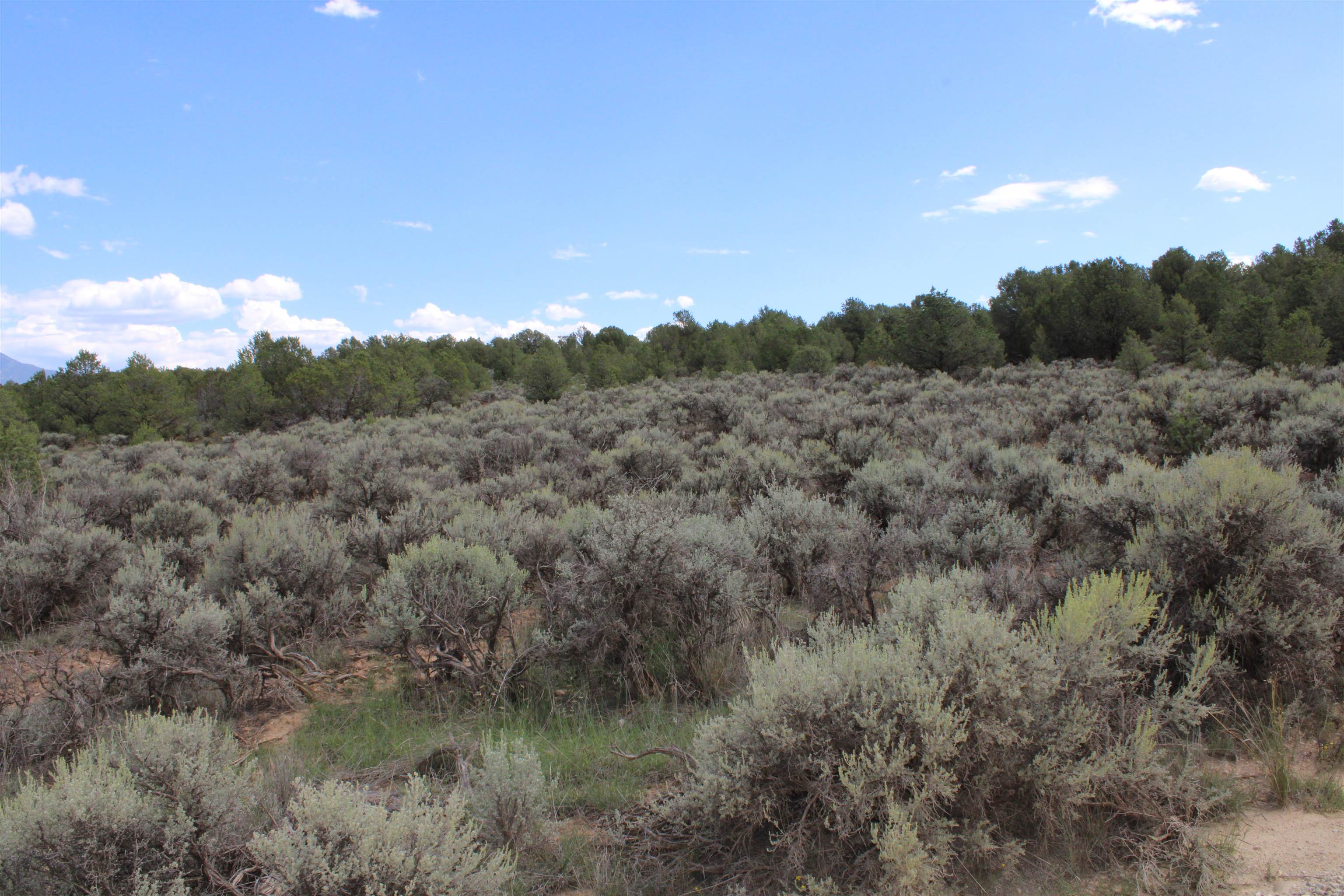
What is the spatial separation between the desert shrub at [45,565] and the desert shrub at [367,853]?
563 centimetres

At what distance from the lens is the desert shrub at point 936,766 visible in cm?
271

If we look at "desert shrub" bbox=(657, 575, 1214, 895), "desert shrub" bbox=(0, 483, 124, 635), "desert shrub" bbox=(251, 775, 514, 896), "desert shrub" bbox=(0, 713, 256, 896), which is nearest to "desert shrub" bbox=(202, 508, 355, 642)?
"desert shrub" bbox=(0, 483, 124, 635)

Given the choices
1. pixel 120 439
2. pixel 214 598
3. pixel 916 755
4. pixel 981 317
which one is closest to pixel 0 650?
pixel 214 598

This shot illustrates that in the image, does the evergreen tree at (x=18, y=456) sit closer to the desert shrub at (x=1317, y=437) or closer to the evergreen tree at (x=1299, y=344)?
the desert shrub at (x=1317, y=437)

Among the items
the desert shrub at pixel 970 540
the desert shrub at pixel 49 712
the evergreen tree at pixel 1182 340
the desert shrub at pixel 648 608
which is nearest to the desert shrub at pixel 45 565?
the desert shrub at pixel 49 712

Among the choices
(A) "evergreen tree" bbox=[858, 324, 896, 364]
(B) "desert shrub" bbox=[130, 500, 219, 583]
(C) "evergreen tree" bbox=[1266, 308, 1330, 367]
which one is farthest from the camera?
(A) "evergreen tree" bbox=[858, 324, 896, 364]

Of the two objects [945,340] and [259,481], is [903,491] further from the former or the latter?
[945,340]

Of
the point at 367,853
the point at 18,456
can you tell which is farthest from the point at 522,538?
the point at 18,456

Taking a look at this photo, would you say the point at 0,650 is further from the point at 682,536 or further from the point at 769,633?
the point at 769,633

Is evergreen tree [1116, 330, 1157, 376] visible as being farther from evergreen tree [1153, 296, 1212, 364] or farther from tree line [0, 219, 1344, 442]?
evergreen tree [1153, 296, 1212, 364]

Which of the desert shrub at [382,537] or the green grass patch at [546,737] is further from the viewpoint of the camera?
the desert shrub at [382,537]

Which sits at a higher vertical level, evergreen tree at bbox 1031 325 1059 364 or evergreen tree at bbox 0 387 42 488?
evergreen tree at bbox 1031 325 1059 364

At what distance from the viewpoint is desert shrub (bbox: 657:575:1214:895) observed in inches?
106

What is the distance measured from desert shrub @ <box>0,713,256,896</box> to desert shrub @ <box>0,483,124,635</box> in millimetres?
4571
